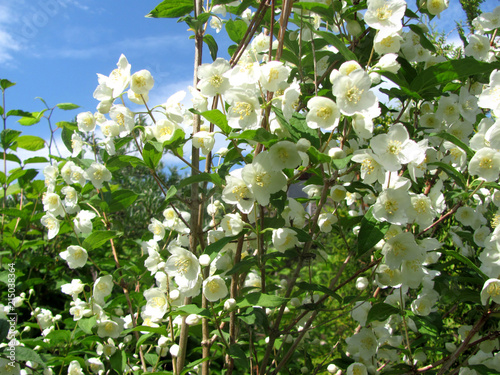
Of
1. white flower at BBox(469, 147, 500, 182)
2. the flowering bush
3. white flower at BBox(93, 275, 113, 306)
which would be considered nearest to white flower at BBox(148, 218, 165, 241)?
the flowering bush

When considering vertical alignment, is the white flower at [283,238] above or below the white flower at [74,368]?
above

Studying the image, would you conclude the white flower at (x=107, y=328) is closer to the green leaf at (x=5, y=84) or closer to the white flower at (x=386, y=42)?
the white flower at (x=386, y=42)

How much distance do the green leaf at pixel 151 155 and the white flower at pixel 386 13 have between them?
2.80 ft

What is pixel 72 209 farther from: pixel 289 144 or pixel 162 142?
pixel 289 144

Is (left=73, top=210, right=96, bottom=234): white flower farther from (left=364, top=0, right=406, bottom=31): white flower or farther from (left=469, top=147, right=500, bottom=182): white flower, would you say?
(left=469, top=147, right=500, bottom=182): white flower

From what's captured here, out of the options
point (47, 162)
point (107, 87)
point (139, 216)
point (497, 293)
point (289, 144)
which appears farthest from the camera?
point (139, 216)

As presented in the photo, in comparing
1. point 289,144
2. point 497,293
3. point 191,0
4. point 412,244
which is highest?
point 191,0

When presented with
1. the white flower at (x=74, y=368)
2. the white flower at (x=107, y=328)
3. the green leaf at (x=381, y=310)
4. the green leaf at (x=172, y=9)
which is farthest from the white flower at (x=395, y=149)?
the white flower at (x=74, y=368)

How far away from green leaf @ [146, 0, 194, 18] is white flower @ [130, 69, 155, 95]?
0.88 feet

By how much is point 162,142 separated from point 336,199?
75cm

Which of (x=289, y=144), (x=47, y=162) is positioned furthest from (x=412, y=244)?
(x=47, y=162)

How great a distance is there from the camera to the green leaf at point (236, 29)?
5.30ft

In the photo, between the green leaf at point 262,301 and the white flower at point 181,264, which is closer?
the green leaf at point 262,301

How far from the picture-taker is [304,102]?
4.97ft
